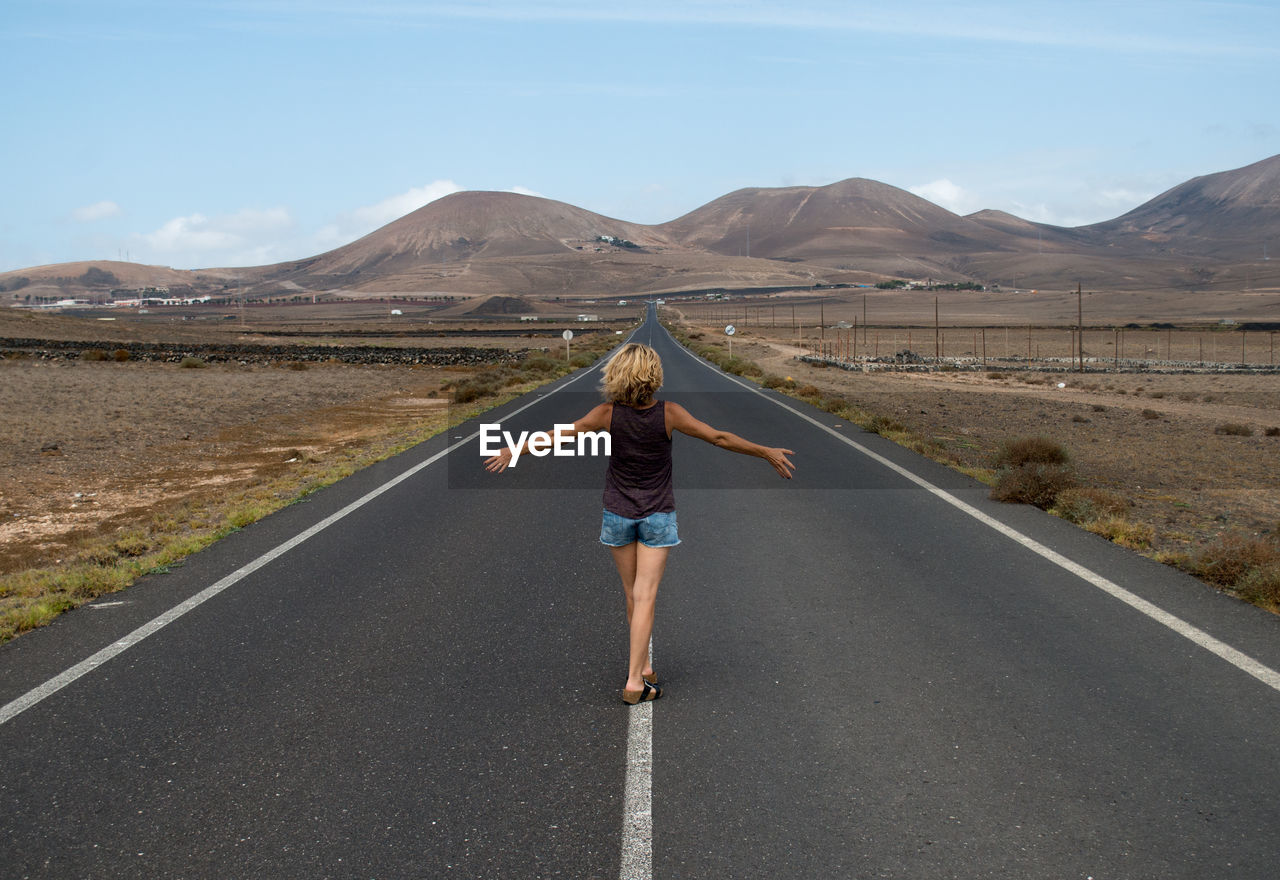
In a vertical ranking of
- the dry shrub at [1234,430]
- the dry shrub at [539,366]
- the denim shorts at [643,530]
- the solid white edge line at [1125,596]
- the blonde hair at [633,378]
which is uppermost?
the blonde hair at [633,378]

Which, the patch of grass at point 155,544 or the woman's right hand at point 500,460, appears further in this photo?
the patch of grass at point 155,544

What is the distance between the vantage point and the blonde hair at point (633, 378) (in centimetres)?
492

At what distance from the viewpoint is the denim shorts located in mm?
5094

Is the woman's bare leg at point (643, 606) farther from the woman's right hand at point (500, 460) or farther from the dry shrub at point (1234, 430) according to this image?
the dry shrub at point (1234, 430)

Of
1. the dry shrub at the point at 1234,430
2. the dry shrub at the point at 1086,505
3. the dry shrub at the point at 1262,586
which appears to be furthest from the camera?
the dry shrub at the point at 1234,430

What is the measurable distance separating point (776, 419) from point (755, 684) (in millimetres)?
15428

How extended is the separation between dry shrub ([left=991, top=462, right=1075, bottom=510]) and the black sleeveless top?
23.0 feet

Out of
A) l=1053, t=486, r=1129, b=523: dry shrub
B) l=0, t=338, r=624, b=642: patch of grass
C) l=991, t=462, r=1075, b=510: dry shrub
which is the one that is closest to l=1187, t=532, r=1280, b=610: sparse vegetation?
l=1053, t=486, r=1129, b=523: dry shrub

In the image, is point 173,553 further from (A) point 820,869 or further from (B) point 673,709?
(A) point 820,869

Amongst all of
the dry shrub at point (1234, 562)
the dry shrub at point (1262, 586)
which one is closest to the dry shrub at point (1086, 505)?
the dry shrub at point (1234, 562)

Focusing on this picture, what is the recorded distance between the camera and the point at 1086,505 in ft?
33.3

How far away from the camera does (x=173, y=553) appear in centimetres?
882

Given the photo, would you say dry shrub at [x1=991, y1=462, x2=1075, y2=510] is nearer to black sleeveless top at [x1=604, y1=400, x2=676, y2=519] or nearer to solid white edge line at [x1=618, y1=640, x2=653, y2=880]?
black sleeveless top at [x1=604, y1=400, x2=676, y2=519]

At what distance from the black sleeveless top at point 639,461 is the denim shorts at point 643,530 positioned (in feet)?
A: 0.11
